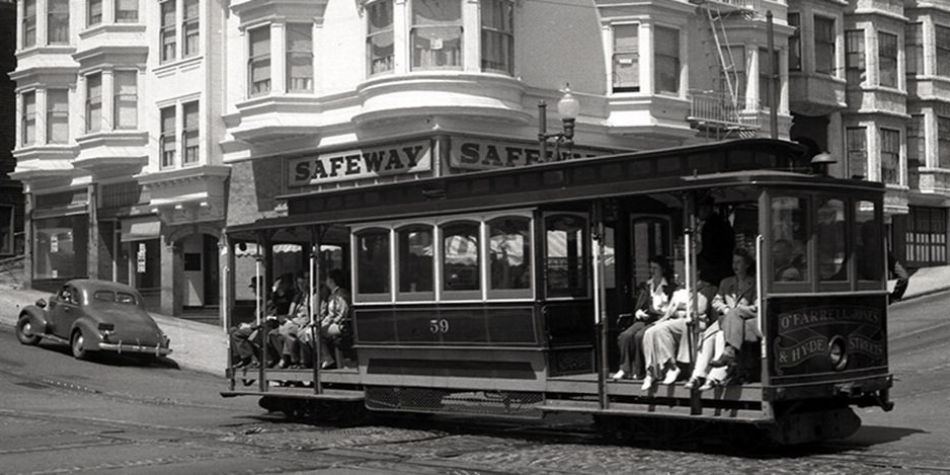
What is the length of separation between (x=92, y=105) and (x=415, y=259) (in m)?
24.6

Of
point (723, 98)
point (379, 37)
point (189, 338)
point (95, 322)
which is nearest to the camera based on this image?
point (95, 322)

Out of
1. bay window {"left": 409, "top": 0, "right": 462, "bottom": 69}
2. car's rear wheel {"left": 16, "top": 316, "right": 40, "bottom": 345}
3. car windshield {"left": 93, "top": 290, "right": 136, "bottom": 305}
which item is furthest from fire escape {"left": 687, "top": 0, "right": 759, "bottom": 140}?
car's rear wheel {"left": 16, "top": 316, "right": 40, "bottom": 345}

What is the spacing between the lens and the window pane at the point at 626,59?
105 feet

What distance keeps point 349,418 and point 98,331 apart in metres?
10.6

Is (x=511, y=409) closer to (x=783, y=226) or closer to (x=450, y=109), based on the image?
(x=783, y=226)

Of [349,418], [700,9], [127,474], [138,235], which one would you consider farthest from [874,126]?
[127,474]

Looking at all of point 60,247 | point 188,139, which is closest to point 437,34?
point 188,139

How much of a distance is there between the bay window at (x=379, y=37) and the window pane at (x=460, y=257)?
13.7 metres

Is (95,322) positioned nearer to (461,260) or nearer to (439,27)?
(439,27)

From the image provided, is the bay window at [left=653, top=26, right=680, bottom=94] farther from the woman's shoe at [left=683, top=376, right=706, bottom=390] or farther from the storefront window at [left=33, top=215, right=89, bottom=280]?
the woman's shoe at [left=683, top=376, right=706, bottom=390]

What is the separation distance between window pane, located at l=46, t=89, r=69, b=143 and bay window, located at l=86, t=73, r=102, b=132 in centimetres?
224

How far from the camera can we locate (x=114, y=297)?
28.7 meters

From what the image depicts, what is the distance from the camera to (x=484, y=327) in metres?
15.7

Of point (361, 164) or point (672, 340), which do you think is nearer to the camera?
point (672, 340)
